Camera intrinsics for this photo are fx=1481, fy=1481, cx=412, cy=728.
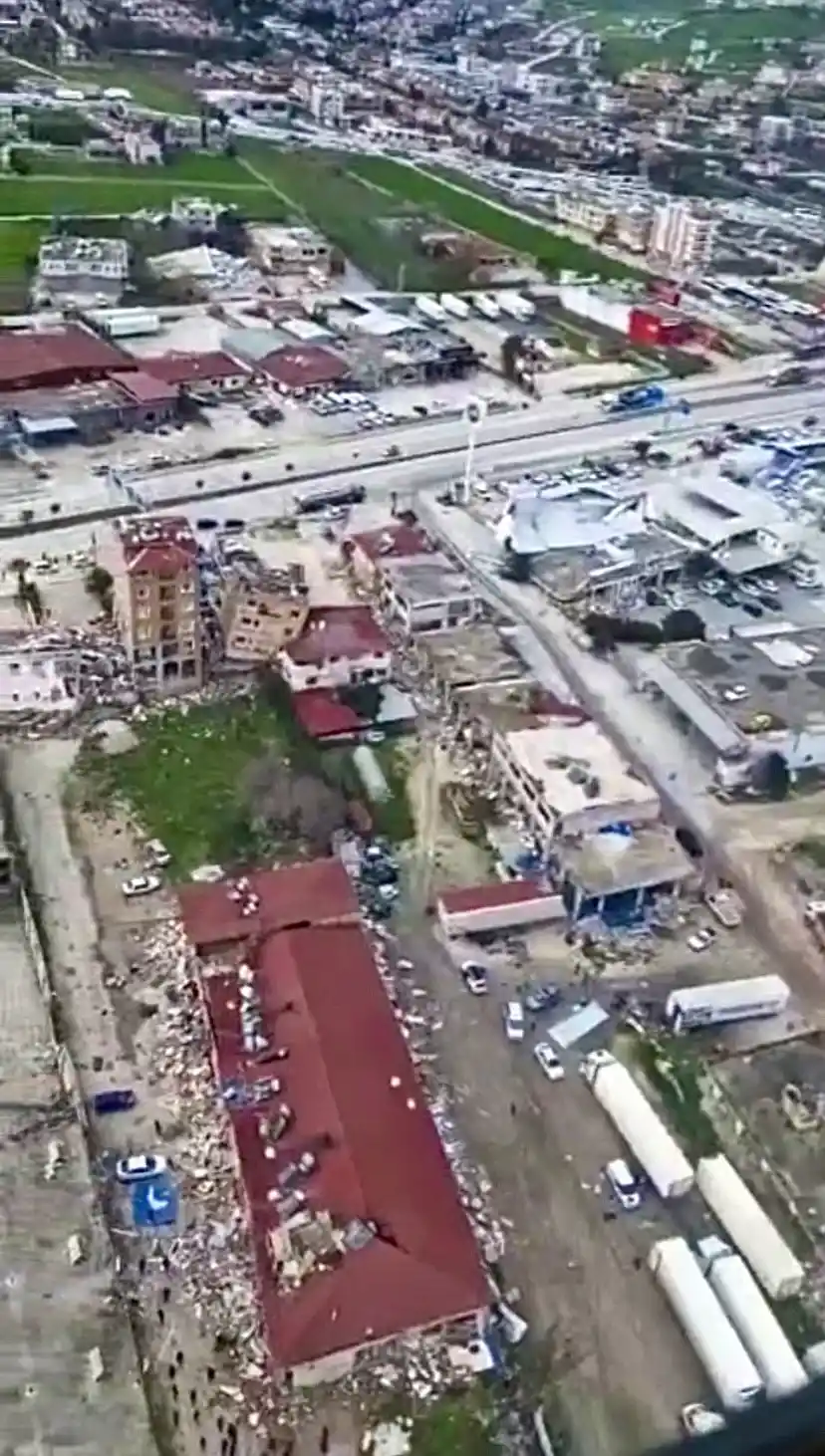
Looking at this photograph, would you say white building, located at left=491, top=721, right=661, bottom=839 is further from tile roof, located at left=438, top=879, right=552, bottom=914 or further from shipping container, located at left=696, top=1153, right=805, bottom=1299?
shipping container, located at left=696, top=1153, right=805, bottom=1299

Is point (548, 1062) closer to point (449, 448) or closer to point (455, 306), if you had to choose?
point (449, 448)

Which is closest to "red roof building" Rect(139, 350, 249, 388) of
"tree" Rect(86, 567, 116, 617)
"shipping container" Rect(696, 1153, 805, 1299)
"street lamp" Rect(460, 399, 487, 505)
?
"street lamp" Rect(460, 399, 487, 505)

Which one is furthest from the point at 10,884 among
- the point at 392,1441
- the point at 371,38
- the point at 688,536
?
the point at 371,38

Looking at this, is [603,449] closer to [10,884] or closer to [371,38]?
[10,884]

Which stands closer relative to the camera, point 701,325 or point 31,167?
point 701,325

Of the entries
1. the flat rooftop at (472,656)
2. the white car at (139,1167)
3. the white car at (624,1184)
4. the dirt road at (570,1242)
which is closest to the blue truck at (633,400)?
the flat rooftop at (472,656)

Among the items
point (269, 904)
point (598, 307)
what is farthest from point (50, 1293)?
point (598, 307)
